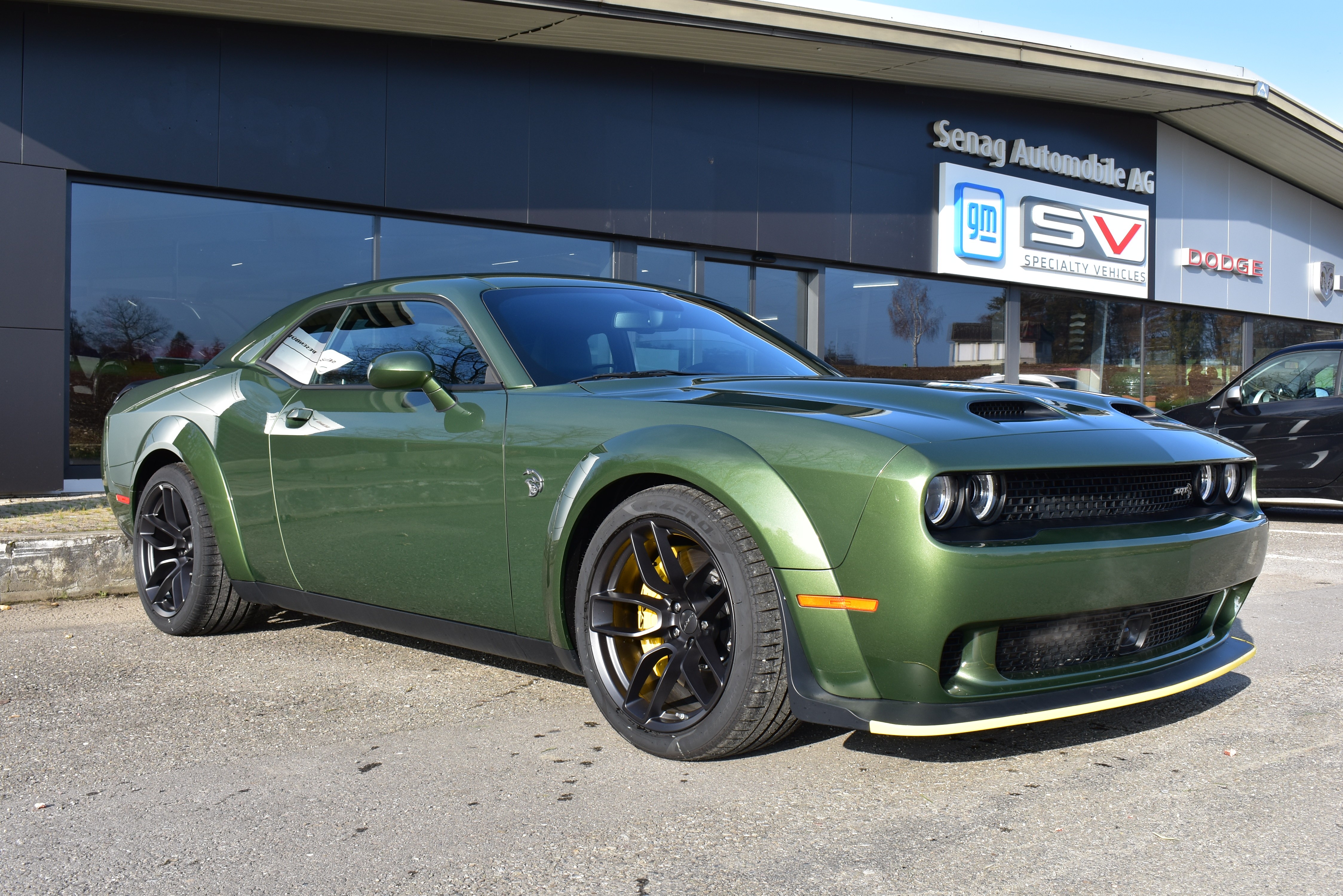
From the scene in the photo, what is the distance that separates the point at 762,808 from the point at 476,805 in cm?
69

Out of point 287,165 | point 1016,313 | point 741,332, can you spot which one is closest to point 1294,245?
point 1016,313

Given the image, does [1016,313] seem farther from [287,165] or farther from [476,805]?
[476,805]

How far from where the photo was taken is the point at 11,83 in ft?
29.5

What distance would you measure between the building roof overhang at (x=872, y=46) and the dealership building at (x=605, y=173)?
47mm

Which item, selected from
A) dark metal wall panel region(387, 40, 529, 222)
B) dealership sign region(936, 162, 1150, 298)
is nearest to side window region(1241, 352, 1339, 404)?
dealership sign region(936, 162, 1150, 298)

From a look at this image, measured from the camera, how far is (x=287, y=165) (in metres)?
10.2

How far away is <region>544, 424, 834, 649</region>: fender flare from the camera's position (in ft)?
9.37

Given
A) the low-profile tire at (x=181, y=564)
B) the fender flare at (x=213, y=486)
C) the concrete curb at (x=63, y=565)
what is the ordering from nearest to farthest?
the fender flare at (x=213, y=486) < the low-profile tire at (x=181, y=564) < the concrete curb at (x=63, y=565)

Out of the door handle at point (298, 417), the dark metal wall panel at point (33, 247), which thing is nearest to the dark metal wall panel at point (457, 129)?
the dark metal wall panel at point (33, 247)

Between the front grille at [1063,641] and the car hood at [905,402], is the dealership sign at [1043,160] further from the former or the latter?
the front grille at [1063,641]

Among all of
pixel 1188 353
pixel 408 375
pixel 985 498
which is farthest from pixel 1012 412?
pixel 1188 353

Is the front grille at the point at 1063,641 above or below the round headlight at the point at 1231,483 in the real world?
below

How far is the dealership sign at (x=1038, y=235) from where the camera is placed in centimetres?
1577

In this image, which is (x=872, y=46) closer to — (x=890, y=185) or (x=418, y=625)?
(x=890, y=185)
